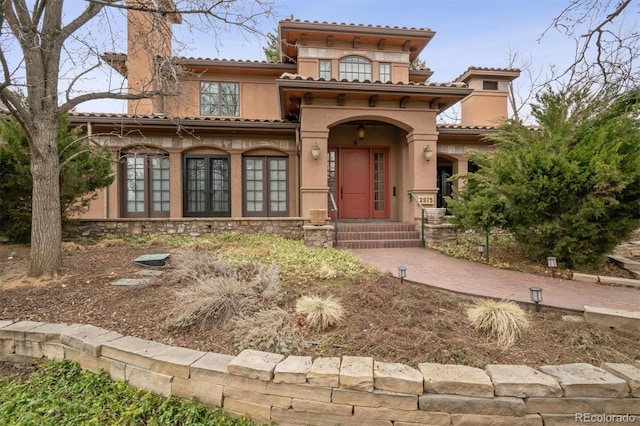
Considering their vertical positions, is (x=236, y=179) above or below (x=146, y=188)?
above

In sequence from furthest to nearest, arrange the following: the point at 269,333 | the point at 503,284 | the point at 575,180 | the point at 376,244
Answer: the point at 376,244 → the point at 575,180 → the point at 503,284 → the point at 269,333

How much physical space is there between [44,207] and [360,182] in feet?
25.0

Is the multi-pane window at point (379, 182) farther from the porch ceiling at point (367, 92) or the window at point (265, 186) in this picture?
the window at point (265, 186)

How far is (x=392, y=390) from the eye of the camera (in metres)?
2.22

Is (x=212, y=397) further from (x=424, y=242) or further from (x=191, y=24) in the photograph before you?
(x=424, y=242)

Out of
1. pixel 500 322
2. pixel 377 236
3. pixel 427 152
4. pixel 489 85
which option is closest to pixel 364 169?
pixel 427 152

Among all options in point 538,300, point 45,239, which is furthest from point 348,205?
point 45,239

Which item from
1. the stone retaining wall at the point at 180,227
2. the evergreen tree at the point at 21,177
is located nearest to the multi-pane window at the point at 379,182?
the stone retaining wall at the point at 180,227

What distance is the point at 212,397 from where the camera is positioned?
240cm

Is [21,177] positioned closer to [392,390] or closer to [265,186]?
[265,186]

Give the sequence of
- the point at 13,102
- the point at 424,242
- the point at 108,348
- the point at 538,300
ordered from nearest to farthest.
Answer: the point at 108,348
the point at 538,300
the point at 13,102
the point at 424,242

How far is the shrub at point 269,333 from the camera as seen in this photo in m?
2.75

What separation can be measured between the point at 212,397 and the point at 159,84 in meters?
4.46

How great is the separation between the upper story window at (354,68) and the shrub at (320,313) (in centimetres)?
909
